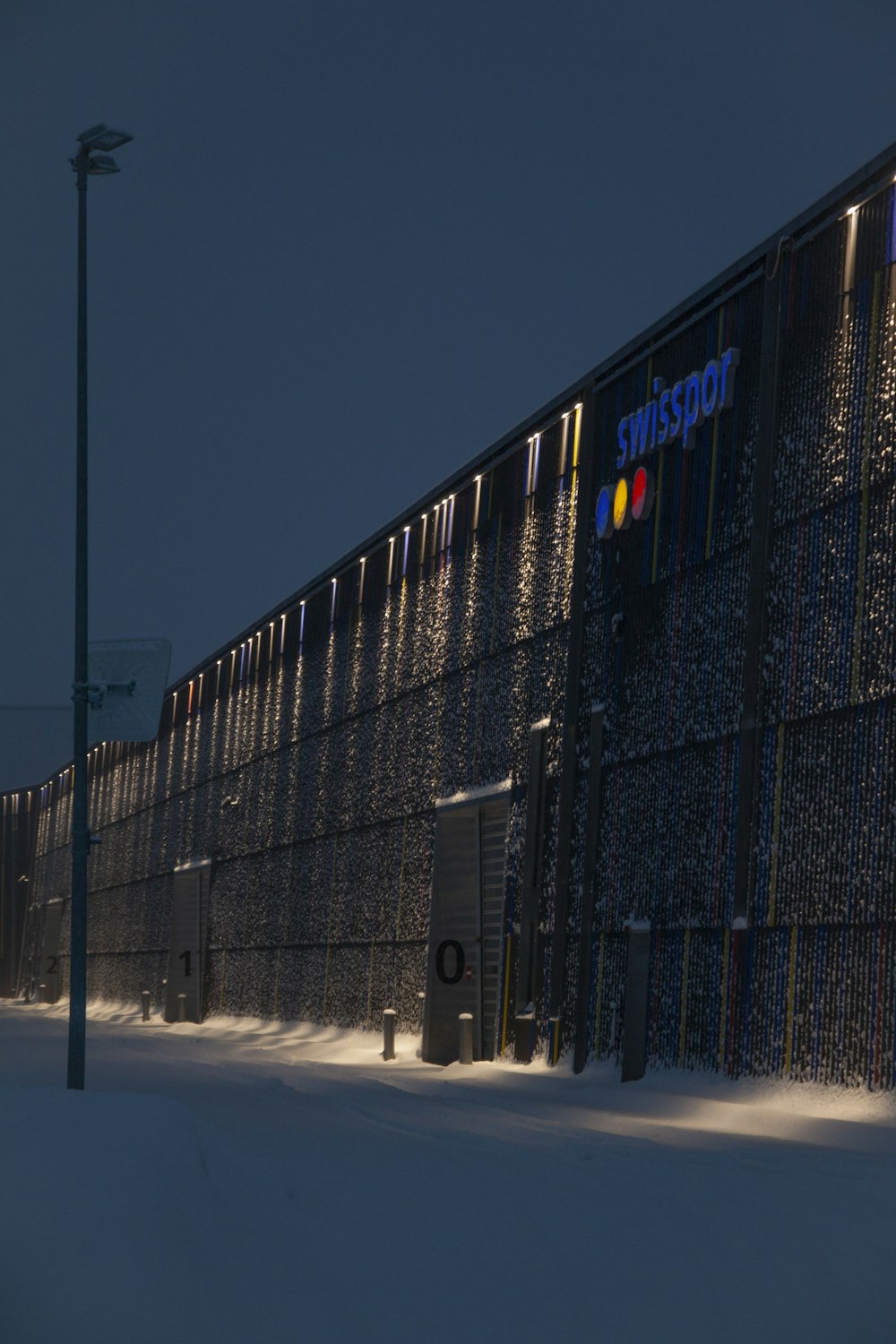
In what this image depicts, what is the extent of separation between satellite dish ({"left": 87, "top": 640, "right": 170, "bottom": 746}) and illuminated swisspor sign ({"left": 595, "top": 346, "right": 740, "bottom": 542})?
22.1 ft

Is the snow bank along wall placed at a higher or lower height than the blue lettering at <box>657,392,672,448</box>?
lower

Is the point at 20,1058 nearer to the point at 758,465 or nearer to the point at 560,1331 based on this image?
the point at 758,465

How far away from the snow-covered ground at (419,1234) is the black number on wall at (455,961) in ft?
46.8

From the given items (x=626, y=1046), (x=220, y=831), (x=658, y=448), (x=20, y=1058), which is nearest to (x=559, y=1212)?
(x=626, y=1046)

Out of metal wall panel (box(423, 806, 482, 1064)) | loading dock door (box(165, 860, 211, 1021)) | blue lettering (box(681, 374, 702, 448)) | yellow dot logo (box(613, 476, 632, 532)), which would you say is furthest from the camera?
loading dock door (box(165, 860, 211, 1021))

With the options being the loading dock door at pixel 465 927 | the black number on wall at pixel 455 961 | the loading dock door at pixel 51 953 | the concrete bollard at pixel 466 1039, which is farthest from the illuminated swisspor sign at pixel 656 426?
the loading dock door at pixel 51 953

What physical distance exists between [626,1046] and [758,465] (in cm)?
739

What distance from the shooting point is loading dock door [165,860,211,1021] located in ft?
Result: 156

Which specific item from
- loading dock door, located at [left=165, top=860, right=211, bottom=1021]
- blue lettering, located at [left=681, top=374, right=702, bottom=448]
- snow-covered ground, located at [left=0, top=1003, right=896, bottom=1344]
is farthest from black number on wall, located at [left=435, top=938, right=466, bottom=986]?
loading dock door, located at [left=165, top=860, right=211, bottom=1021]

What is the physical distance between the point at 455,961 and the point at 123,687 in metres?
10.4

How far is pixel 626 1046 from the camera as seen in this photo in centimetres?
2139

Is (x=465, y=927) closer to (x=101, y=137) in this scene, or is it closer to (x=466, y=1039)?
(x=466, y=1039)

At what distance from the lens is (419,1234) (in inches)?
382

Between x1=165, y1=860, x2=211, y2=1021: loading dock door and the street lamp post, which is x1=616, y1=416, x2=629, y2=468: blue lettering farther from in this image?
x1=165, y1=860, x2=211, y2=1021: loading dock door
